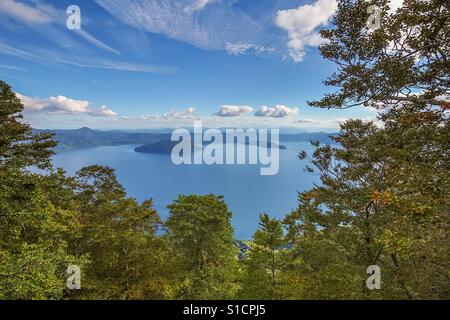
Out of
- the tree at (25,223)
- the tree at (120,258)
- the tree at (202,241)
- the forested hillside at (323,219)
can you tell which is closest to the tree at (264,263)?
the forested hillside at (323,219)

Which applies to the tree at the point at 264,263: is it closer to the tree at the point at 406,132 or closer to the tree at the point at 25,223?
the tree at the point at 406,132

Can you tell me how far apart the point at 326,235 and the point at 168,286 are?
8625 millimetres

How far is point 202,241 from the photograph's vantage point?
18.6 meters

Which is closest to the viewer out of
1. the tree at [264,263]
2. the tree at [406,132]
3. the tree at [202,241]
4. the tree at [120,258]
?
the tree at [406,132]

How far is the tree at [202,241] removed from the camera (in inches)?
700

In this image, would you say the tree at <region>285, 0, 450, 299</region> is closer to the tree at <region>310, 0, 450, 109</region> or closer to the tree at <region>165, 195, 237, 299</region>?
the tree at <region>310, 0, 450, 109</region>

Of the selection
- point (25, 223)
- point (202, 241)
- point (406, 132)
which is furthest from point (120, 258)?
point (406, 132)

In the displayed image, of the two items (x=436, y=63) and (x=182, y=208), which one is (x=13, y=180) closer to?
(x=182, y=208)

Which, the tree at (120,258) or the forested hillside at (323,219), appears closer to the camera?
the forested hillside at (323,219)

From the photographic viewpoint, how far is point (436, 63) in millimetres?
6863

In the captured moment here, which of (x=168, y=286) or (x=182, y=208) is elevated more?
(x=182, y=208)

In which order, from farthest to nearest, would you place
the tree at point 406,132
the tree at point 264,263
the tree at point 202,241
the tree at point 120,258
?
the tree at point 202,241
the tree at point 264,263
the tree at point 120,258
the tree at point 406,132

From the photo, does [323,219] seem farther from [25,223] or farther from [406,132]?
[25,223]
